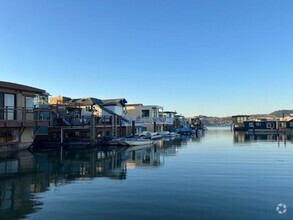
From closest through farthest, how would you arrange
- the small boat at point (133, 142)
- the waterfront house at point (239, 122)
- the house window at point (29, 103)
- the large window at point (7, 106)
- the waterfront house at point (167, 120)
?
the large window at point (7, 106) → the house window at point (29, 103) → the small boat at point (133, 142) → the waterfront house at point (167, 120) → the waterfront house at point (239, 122)

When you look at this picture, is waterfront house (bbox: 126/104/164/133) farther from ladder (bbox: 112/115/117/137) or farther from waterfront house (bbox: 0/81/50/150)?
waterfront house (bbox: 0/81/50/150)

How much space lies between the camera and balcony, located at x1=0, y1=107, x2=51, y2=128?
24934 mm

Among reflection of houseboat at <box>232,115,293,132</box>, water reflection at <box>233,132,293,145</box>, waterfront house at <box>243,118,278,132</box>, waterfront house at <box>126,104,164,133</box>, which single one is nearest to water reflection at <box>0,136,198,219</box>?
water reflection at <box>233,132,293,145</box>

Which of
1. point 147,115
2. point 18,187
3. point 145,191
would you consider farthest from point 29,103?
point 147,115

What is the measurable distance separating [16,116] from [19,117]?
0.97 ft

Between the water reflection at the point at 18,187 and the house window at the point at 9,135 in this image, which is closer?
the water reflection at the point at 18,187

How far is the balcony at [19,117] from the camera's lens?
24934 millimetres

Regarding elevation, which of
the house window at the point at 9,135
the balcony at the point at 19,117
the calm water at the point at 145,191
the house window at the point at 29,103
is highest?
the house window at the point at 29,103

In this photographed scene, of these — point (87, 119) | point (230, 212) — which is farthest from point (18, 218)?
point (87, 119)

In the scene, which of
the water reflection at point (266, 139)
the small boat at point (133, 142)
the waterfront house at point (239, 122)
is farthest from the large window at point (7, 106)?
the waterfront house at point (239, 122)

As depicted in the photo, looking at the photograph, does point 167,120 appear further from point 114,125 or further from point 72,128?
point 72,128

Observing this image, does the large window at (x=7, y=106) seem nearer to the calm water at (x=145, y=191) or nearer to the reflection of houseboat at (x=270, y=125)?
the calm water at (x=145, y=191)

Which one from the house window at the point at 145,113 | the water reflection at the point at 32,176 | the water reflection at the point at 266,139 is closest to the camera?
the water reflection at the point at 32,176

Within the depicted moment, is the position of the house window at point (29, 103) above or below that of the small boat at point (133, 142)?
above
